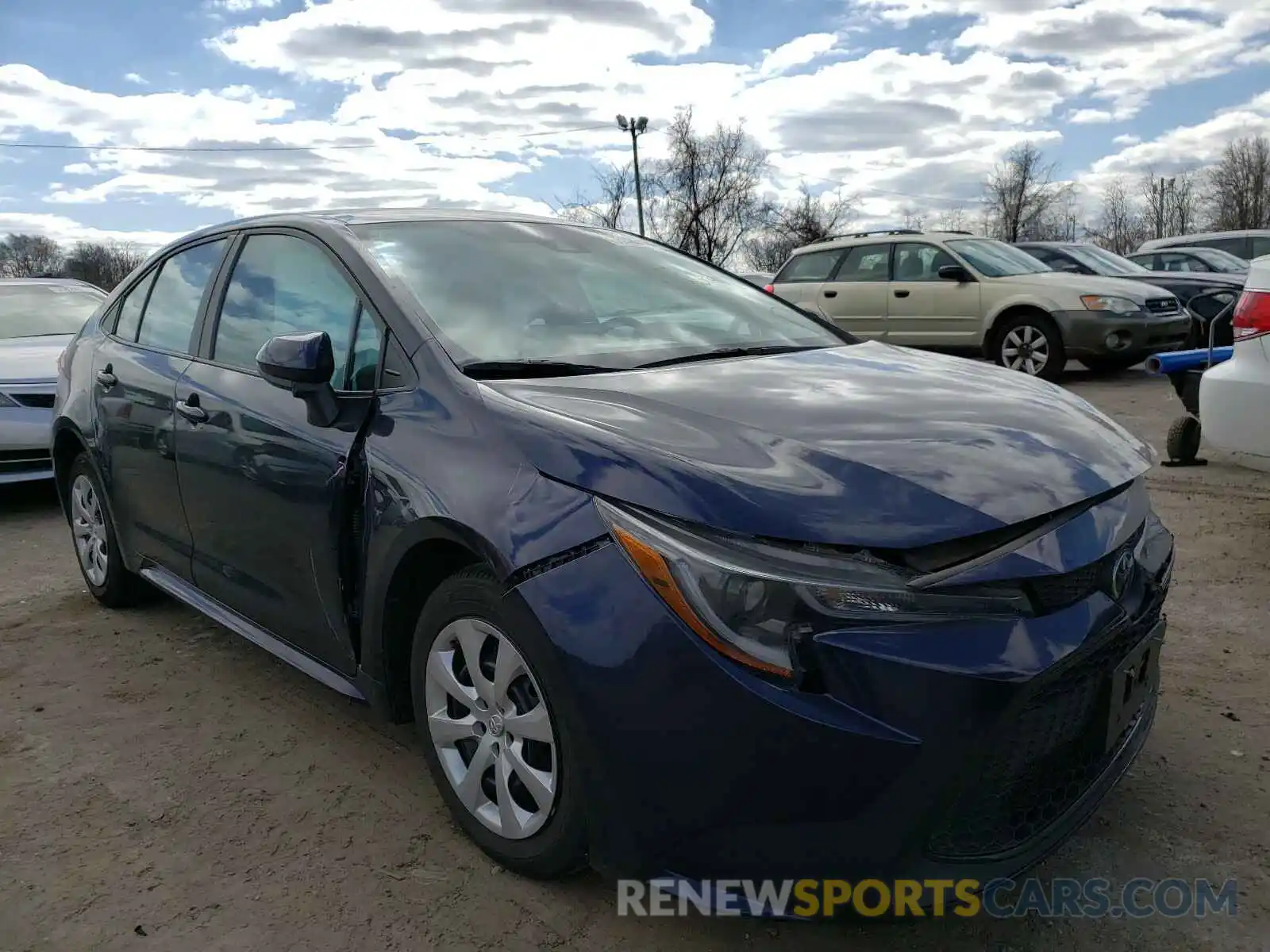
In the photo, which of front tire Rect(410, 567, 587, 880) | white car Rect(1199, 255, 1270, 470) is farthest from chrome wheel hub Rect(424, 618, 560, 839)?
white car Rect(1199, 255, 1270, 470)

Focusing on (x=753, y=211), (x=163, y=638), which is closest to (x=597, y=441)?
(x=163, y=638)

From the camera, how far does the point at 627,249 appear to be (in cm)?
354

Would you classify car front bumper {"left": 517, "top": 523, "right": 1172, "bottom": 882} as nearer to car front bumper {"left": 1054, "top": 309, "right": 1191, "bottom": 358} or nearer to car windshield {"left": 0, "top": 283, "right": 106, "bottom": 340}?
car windshield {"left": 0, "top": 283, "right": 106, "bottom": 340}

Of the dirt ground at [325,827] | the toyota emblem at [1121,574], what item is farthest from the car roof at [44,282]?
the toyota emblem at [1121,574]

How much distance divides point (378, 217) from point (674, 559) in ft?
6.15

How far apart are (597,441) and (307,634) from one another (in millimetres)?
1309

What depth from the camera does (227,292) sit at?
349 cm

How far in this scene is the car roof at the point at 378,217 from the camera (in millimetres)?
3172

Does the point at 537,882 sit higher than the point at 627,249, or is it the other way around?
the point at 627,249

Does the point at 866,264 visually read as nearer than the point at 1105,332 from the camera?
No

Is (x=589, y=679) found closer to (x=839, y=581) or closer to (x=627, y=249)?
(x=839, y=581)

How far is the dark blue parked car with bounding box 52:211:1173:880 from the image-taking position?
1.77 metres

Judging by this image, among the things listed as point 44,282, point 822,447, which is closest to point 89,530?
point 822,447

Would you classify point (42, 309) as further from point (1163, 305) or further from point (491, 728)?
point (1163, 305)
